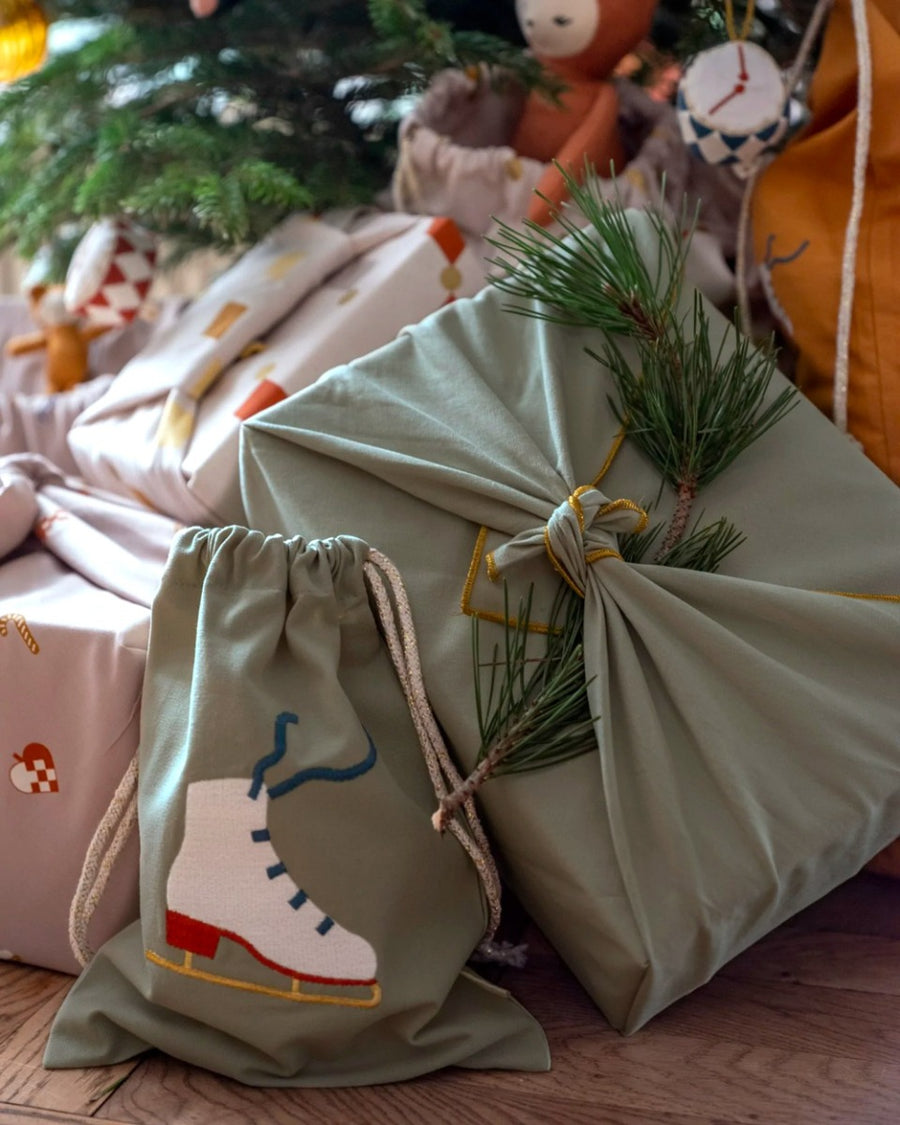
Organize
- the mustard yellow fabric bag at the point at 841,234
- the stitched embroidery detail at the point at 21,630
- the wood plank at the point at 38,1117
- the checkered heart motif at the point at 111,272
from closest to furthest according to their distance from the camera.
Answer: the wood plank at the point at 38,1117 < the stitched embroidery detail at the point at 21,630 < the mustard yellow fabric bag at the point at 841,234 < the checkered heart motif at the point at 111,272

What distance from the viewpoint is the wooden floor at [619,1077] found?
542mm

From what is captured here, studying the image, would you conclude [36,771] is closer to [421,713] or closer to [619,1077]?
[421,713]

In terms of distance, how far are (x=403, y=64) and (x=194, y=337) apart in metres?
0.30

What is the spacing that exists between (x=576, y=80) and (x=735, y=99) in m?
0.18

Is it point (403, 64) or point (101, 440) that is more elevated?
point (403, 64)

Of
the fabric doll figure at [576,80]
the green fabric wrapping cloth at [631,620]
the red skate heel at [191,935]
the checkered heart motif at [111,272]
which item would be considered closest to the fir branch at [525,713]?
the green fabric wrapping cloth at [631,620]

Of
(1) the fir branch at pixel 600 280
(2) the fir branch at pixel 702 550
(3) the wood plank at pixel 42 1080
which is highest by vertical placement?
(1) the fir branch at pixel 600 280

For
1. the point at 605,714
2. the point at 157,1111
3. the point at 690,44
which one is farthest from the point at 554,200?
the point at 157,1111

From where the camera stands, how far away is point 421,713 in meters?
0.61

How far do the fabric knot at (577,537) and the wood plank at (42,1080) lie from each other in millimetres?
337

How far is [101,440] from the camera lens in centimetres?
88

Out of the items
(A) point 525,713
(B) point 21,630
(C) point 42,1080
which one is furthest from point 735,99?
(C) point 42,1080

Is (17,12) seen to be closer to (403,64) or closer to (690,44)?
(403,64)

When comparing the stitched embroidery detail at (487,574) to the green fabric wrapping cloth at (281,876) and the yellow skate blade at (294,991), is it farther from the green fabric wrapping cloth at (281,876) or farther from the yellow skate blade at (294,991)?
the yellow skate blade at (294,991)
